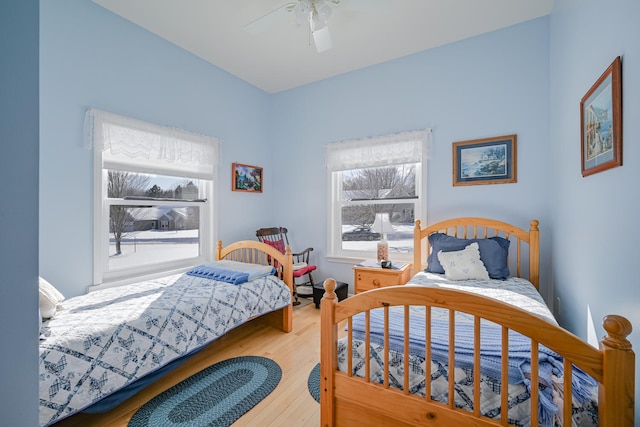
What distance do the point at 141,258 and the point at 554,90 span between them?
13.2 feet

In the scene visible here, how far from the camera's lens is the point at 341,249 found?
3725mm

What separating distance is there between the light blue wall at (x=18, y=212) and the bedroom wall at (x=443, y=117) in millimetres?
3051

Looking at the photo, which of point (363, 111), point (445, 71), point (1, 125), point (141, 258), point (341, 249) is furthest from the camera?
point (341, 249)

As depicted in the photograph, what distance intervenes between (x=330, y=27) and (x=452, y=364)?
2.85 meters

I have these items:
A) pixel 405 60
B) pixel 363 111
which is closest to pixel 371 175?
pixel 363 111

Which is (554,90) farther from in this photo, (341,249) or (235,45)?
(235,45)

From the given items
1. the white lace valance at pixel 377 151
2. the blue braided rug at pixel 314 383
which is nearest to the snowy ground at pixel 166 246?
the white lace valance at pixel 377 151

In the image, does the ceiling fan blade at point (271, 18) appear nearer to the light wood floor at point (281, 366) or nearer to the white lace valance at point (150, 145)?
the white lace valance at point (150, 145)

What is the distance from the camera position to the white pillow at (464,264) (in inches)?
91.6

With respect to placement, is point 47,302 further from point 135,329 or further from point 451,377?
point 451,377

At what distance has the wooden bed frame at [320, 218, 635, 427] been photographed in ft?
2.59

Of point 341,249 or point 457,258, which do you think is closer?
point 457,258

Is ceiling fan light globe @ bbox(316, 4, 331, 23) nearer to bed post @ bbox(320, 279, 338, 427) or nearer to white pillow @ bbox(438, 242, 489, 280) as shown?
bed post @ bbox(320, 279, 338, 427)

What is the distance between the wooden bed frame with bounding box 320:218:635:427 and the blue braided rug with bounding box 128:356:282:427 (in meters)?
0.67
